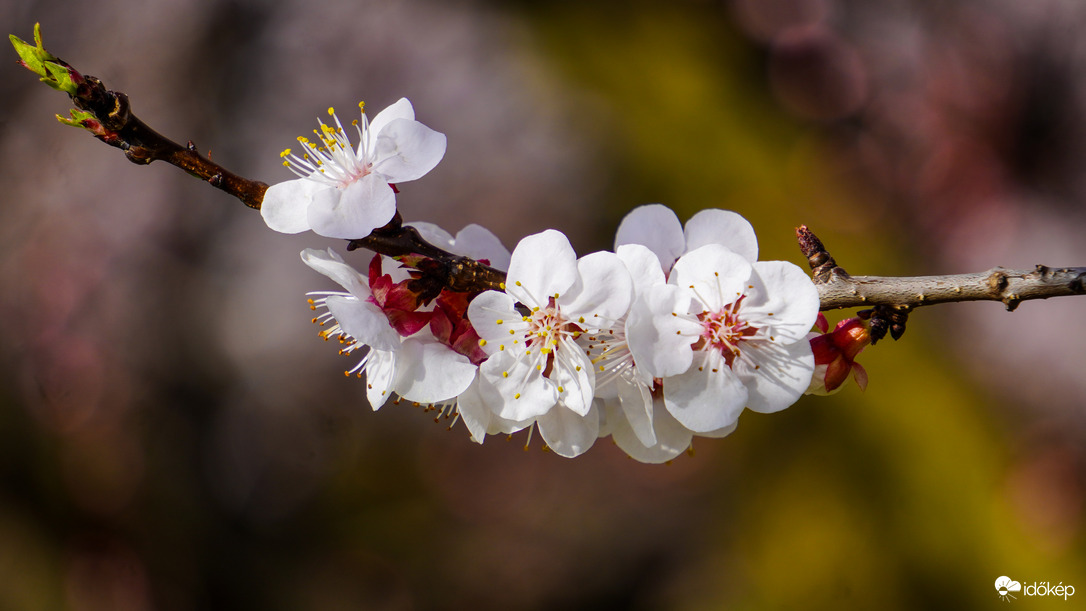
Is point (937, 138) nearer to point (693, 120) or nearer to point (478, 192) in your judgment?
point (693, 120)

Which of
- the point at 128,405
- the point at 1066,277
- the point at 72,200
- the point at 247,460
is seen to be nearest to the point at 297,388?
the point at 247,460

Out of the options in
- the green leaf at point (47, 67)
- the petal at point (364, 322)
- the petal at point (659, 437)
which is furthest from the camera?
the petal at point (659, 437)

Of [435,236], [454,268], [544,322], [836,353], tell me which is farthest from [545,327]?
[836,353]

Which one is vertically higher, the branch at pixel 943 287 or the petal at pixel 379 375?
the branch at pixel 943 287

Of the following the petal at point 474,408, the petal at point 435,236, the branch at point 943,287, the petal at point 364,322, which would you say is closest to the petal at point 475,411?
the petal at point 474,408

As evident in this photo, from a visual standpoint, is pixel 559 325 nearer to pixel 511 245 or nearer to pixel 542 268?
pixel 542 268

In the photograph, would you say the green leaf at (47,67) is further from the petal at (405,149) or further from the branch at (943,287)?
the branch at (943,287)

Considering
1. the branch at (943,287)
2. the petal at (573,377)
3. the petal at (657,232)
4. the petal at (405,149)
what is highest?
the petal at (657,232)
